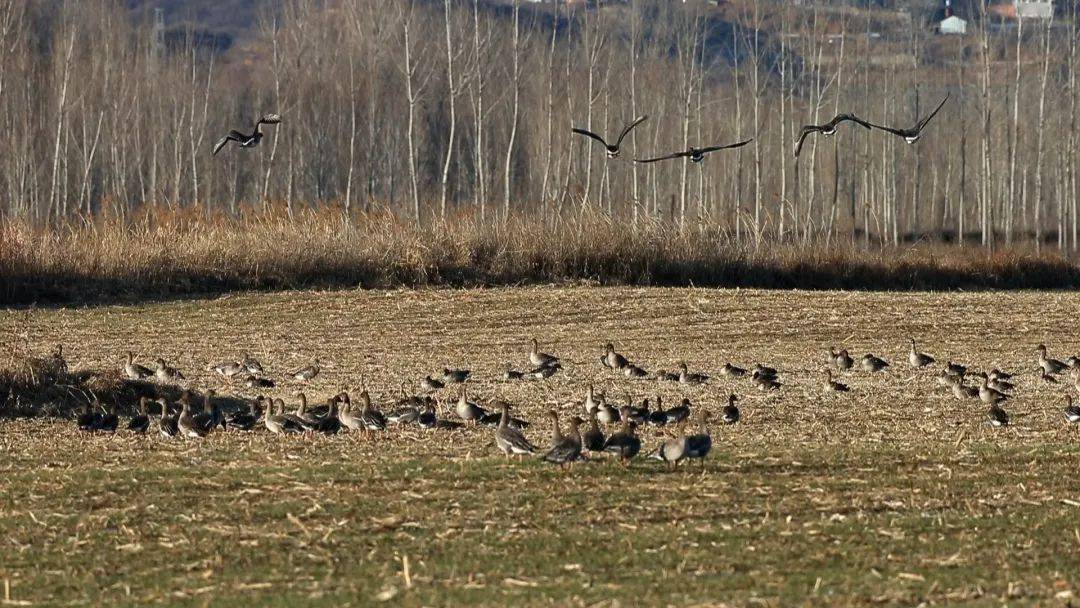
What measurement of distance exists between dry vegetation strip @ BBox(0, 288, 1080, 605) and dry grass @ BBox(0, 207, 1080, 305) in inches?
445

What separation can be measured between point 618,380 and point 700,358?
322 cm

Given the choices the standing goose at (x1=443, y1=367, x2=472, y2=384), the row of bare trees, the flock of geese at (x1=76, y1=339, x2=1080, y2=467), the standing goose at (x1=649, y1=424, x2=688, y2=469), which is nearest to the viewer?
the standing goose at (x1=649, y1=424, x2=688, y2=469)

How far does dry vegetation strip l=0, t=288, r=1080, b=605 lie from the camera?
812cm

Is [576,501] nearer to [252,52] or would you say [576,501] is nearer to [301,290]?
[301,290]

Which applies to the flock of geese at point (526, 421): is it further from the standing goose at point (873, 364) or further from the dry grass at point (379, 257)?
the dry grass at point (379, 257)

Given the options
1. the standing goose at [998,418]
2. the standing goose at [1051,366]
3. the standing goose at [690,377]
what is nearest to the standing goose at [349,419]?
the standing goose at [690,377]

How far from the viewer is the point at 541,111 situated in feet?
243

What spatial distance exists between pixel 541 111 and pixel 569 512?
6478 centimetres

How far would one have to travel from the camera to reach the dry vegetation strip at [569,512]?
8.12m

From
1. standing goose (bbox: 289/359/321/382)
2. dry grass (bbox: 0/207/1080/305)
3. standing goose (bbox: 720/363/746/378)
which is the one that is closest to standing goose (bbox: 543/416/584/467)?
standing goose (bbox: 720/363/746/378)

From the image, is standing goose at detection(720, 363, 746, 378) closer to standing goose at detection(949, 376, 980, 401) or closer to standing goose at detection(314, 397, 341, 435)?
standing goose at detection(949, 376, 980, 401)

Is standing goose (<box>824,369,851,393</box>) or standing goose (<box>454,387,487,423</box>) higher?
standing goose (<box>454,387,487,423</box>)

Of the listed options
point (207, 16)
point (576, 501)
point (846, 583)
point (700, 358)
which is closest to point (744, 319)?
point (700, 358)

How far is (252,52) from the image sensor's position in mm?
133500
